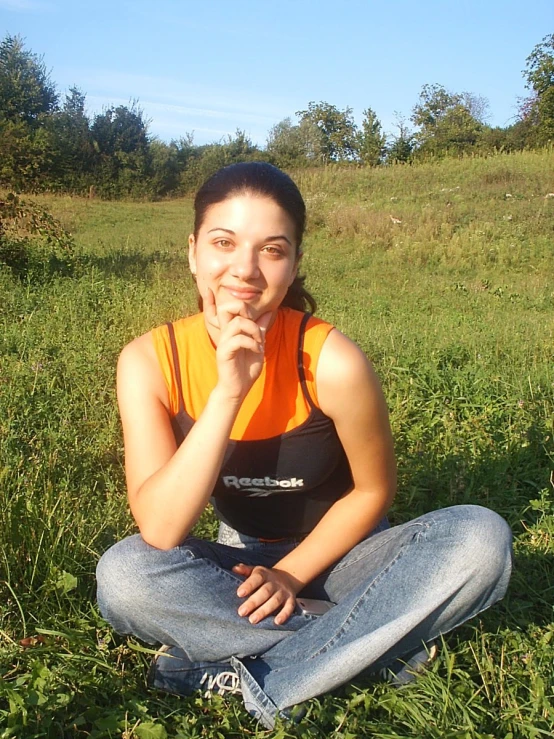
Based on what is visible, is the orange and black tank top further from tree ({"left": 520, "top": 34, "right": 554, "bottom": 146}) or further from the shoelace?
tree ({"left": 520, "top": 34, "right": 554, "bottom": 146})

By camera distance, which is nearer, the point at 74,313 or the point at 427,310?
the point at 74,313

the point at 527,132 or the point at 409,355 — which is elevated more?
the point at 527,132

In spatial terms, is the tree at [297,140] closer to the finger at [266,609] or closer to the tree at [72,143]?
the tree at [72,143]

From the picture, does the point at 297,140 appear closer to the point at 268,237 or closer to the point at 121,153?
the point at 121,153

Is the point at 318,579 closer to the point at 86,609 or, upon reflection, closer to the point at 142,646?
the point at 142,646

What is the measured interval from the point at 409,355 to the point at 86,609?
2.89 meters

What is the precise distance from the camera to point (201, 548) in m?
1.92

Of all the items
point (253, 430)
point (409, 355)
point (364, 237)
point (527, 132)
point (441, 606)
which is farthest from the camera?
point (527, 132)

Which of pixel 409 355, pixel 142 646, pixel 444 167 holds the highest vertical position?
pixel 444 167

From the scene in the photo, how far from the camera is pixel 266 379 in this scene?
6.30ft

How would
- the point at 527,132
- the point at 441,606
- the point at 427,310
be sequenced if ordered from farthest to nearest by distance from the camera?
the point at 527,132
the point at 427,310
the point at 441,606

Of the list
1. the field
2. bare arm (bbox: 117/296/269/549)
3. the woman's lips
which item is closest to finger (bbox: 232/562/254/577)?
bare arm (bbox: 117/296/269/549)

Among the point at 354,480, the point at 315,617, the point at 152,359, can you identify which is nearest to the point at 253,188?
the point at 152,359

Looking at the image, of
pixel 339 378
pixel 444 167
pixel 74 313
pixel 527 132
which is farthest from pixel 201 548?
pixel 527 132
